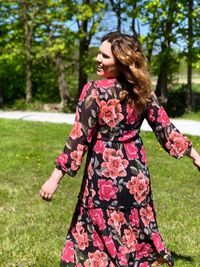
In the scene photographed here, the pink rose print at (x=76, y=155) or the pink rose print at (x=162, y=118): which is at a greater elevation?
the pink rose print at (x=162, y=118)

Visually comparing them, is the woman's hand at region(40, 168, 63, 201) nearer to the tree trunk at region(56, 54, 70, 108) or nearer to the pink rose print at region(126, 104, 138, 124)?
the pink rose print at region(126, 104, 138, 124)

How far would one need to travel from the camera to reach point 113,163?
345cm

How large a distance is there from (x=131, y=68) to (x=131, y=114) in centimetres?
33

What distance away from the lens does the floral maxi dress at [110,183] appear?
3.36 meters

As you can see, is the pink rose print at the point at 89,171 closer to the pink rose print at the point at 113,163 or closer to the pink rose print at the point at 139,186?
the pink rose print at the point at 113,163

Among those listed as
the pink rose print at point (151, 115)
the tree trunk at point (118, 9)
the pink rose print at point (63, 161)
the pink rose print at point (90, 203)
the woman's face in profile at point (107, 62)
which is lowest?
the pink rose print at point (90, 203)

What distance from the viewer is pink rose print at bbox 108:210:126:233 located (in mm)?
3484

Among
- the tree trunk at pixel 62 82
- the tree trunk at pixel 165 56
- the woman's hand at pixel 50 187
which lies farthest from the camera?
the tree trunk at pixel 62 82

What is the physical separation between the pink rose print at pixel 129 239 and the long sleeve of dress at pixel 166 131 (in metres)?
0.65

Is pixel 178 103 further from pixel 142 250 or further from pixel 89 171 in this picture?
pixel 89 171

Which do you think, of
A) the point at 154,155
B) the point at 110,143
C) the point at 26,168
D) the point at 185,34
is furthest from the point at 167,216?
the point at 185,34

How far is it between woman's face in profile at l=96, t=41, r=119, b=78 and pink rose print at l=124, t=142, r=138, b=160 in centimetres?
50

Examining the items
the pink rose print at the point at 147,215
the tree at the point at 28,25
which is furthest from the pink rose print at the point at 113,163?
the tree at the point at 28,25

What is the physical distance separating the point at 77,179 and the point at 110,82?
5.65 metres
